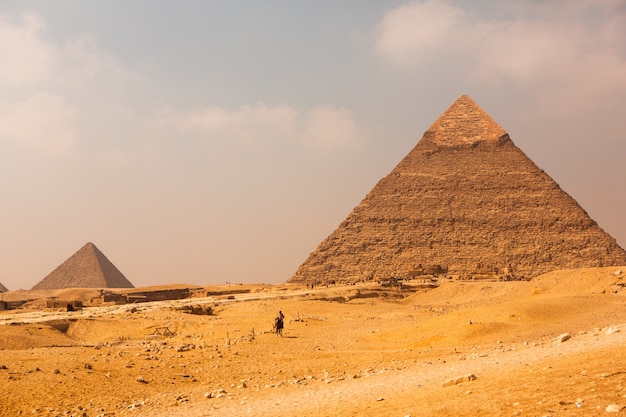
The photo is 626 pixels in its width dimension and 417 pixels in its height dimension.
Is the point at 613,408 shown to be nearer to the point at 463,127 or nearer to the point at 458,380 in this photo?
the point at 458,380

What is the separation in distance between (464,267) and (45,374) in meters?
105

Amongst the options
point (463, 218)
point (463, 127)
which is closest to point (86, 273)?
point (463, 218)

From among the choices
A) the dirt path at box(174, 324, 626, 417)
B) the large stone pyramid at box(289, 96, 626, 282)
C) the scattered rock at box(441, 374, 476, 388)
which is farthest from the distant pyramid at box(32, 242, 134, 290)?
the scattered rock at box(441, 374, 476, 388)

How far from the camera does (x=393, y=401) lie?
24.4ft

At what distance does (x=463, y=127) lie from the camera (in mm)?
143000

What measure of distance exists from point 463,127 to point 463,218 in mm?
25689

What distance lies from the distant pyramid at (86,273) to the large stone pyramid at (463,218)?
105 feet

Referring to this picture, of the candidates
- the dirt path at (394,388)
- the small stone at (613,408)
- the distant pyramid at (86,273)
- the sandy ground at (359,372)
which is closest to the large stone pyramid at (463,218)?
the distant pyramid at (86,273)

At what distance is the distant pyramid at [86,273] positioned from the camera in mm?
92938

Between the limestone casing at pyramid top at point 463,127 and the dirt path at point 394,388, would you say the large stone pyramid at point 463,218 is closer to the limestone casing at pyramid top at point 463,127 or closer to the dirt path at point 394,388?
the limestone casing at pyramid top at point 463,127

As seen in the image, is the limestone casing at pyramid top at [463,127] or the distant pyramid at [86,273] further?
the limestone casing at pyramid top at [463,127]

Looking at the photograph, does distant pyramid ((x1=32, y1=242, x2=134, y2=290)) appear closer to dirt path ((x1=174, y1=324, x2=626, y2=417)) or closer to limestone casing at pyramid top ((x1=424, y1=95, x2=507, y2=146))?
limestone casing at pyramid top ((x1=424, y1=95, x2=507, y2=146))

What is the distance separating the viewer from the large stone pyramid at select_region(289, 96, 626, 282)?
115m

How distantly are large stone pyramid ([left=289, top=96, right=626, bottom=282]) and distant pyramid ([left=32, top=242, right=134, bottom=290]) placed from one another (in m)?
31.9
